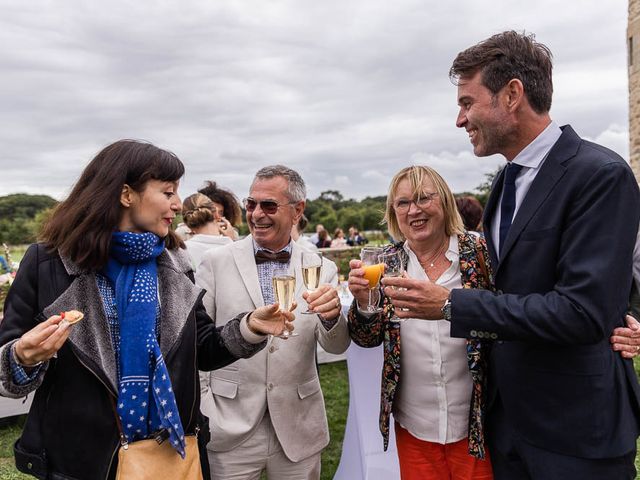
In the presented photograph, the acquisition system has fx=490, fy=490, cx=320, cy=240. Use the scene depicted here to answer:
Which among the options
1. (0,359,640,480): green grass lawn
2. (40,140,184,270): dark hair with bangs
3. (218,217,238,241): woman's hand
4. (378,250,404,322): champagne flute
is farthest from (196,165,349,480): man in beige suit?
(218,217,238,241): woman's hand

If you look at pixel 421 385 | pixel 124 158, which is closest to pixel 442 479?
pixel 421 385

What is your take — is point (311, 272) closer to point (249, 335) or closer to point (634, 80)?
point (249, 335)

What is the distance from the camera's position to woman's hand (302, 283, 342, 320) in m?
2.25

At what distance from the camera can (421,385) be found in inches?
Answer: 102

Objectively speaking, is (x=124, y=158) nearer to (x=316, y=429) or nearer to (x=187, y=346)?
(x=187, y=346)

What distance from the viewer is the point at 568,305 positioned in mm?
1714

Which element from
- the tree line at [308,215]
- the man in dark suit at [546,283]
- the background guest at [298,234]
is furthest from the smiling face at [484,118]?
the tree line at [308,215]

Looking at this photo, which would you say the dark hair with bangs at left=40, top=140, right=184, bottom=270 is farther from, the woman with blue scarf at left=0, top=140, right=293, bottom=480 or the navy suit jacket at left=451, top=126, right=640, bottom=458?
the navy suit jacket at left=451, top=126, right=640, bottom=458

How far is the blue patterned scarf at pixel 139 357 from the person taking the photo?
1.87m

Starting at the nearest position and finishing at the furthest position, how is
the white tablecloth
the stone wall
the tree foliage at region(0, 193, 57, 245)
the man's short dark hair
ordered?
1. the man's short dark hair
2. the white tablecloth
3. the stone wall
4. the tree foliage at region(0, 193, 57, 245)

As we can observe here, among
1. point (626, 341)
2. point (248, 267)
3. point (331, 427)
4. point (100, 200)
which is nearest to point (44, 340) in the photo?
point (100, 200)

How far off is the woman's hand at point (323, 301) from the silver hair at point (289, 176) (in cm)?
73

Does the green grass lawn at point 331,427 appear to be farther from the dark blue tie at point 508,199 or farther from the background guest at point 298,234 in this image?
the dark blue tie at point 508,199

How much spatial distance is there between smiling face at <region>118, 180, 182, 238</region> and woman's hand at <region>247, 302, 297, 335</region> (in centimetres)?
56
